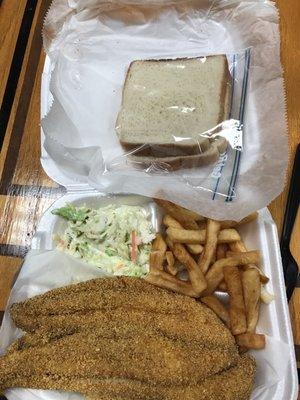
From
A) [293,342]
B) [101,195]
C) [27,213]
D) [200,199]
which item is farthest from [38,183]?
[293,342]

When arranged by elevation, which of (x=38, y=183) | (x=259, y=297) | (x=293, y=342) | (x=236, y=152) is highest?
(x=236, y=152)

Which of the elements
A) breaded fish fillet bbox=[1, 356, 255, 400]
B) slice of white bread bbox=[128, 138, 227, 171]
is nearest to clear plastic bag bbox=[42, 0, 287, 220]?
slice of white bread bbox=[128, 138, 227, 171]

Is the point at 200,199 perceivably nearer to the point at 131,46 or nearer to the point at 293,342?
the point at 293,342

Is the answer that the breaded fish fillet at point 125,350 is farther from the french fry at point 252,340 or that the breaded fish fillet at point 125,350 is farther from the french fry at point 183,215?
the french fry at point 183,215

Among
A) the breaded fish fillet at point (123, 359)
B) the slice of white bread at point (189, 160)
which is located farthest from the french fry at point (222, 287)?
the slice of white bread at point (189, 160)

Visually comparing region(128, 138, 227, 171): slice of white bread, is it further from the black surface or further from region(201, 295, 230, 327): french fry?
region(201, 295, 230, 327): french fry
